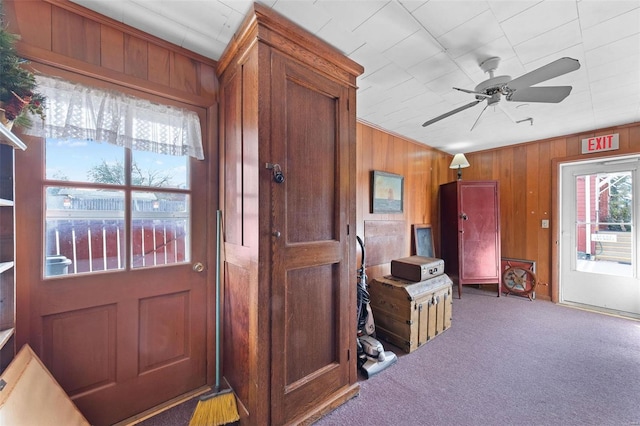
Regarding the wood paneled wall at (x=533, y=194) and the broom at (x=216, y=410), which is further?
the wood paneled wall at (x=533, y=194)

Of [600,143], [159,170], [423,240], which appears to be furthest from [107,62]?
[600,143]

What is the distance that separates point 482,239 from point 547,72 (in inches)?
113

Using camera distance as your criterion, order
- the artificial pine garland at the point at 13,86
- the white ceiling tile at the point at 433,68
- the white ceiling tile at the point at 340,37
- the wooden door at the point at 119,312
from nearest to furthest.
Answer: the artificial pine garland at the point at 13,86, the wooden door at the point at 119,312, the white ceiling tile at the point at 340,37, the white ceiling tile at the point at 433,68

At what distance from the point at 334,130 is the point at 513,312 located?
3426mm

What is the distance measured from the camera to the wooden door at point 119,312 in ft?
4.40

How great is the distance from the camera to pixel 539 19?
4.96 feet

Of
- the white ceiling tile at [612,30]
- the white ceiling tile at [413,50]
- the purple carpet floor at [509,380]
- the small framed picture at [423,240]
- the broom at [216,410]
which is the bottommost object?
the purple carpet floor at [509,380]

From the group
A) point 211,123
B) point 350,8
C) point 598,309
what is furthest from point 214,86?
point 598,309

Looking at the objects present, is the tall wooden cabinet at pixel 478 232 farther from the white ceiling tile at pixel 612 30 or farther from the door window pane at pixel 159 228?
the door window pane at pixel 159 228

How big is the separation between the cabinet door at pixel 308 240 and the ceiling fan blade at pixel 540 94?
1.30 metres

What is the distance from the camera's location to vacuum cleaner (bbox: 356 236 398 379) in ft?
6.86

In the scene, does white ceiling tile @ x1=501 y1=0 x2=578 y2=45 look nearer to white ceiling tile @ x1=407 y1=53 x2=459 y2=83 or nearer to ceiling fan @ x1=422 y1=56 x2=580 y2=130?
ceiling fan @ x1=422 y1=56 x2=580 y2=130

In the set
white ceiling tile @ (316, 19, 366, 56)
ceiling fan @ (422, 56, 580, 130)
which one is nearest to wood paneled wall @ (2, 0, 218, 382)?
white ceiling tile @ (316, 19, 366, 56)

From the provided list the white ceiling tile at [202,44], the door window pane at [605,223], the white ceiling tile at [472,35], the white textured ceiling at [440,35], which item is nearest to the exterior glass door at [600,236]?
the door window pane at [605,223]
